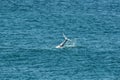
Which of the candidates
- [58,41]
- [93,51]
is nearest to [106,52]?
[93,51]

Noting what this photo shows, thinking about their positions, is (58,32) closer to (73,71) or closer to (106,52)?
(106,52)

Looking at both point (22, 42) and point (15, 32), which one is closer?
point (22, 42)

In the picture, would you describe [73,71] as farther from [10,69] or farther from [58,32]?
[58,32]

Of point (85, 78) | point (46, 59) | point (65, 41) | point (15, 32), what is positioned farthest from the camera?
point (15, 32)

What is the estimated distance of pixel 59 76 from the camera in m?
153

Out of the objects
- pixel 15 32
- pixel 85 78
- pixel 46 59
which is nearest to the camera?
pixel 85 78

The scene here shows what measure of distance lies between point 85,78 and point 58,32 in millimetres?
41134

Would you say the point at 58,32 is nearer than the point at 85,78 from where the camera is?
No

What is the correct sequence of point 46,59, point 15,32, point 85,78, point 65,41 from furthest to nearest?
point 15,32 → point 65,41 → point 46,59 → point 85,78

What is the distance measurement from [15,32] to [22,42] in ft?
40.1

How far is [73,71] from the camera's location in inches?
6196

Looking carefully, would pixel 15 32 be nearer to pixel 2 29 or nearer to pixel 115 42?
pixel 2 29

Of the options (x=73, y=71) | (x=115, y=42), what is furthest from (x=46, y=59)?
(x=115, y=42)

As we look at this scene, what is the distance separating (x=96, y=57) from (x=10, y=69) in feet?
72.8
